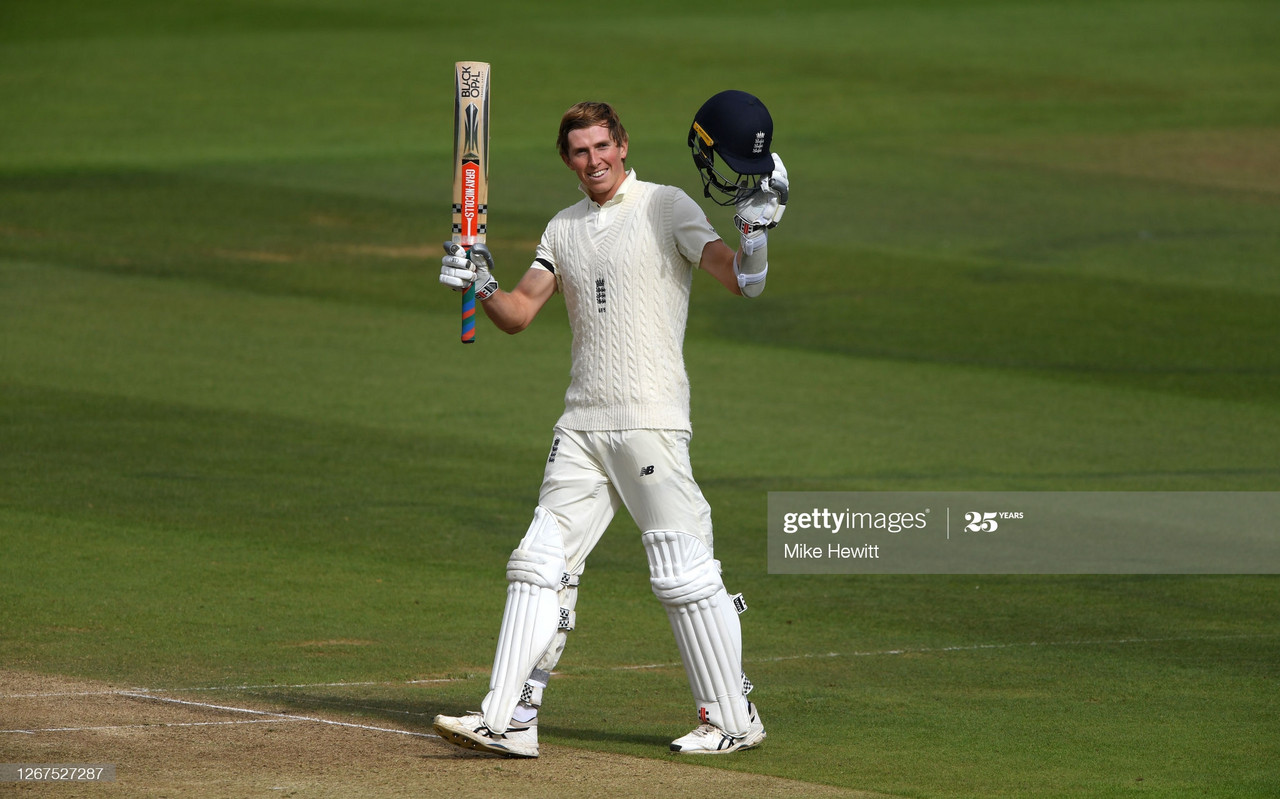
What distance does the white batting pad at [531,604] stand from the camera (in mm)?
6500

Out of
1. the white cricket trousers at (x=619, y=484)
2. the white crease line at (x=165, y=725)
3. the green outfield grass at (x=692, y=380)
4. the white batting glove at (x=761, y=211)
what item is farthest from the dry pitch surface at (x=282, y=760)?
the white batting glove at (x=761, y=211)

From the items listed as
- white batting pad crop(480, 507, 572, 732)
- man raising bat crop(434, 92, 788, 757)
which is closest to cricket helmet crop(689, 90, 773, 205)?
man raising bat crop(434, 92, 788, 757)

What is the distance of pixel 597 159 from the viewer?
6.71 metres

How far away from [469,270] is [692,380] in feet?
31.0

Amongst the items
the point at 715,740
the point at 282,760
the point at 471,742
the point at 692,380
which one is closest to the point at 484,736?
the point at 471,742

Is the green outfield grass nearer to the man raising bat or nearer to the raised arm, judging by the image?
the man raising bat

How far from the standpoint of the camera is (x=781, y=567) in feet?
34.2

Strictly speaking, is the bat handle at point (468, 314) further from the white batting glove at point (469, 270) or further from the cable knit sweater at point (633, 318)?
the cable knit sweater at point (633, 318)

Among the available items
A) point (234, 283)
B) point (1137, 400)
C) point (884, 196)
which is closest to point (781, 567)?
point (1137, 400)

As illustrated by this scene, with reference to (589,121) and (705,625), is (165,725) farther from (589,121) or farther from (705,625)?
(589,121)

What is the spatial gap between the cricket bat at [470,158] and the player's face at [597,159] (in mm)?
363

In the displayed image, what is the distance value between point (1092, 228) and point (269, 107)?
16.4 m

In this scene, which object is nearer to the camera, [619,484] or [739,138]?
[739,138]

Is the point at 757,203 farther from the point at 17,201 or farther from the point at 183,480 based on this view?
the point at 17,201
